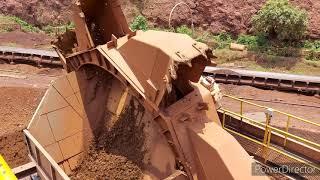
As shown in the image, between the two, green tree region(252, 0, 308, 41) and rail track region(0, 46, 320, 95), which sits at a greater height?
green tree region(252, 0, 308, 41)

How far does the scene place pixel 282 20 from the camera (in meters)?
19.9

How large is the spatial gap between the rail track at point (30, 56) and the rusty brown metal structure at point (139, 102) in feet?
30.2

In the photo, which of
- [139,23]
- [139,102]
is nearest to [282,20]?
[139,23]

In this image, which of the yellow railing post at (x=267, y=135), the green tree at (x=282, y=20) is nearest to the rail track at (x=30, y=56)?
the green tree at (x=282, y=20)

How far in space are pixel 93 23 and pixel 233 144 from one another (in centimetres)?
420

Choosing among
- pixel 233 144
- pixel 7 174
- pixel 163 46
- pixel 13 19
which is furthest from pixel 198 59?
pixel 13 19

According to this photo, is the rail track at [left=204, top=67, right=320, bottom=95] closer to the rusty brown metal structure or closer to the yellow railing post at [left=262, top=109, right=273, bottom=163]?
the yellow railing post at [left=262, top=109, right=273, bottom=163]

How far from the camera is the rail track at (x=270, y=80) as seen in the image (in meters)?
16.0

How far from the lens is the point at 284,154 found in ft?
27.9

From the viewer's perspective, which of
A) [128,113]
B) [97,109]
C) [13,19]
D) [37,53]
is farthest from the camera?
[13,19]

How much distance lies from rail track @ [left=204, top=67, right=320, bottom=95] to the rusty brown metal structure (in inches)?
334

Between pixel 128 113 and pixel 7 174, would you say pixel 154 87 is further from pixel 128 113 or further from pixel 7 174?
pixel 7 174

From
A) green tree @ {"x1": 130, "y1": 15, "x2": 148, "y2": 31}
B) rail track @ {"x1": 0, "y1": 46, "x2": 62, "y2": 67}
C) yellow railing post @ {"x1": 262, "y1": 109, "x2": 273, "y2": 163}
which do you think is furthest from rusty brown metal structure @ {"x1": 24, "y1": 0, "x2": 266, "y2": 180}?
green tree @ {"x1": 130, "y1": 15, "x2": 148, "y2": 31}

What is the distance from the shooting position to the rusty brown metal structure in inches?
261
